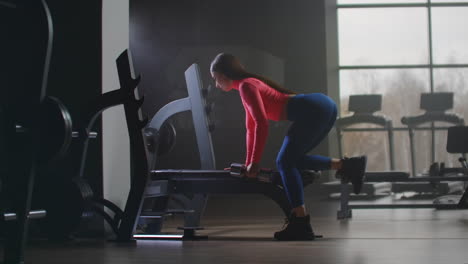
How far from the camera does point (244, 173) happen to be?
3.25 meters

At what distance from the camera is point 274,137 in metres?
8.80

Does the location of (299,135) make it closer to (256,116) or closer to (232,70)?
(256,116)

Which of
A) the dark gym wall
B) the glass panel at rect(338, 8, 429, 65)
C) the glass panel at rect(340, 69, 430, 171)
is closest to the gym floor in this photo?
the dark gym wall

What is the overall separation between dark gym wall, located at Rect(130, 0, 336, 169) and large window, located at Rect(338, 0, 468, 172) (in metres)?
0.57

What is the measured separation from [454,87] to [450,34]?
773 millimetres

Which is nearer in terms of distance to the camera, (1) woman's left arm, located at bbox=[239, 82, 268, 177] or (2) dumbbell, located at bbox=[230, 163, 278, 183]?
(1) woman's left arm, located at bbox=[239, 82, 268, 177]

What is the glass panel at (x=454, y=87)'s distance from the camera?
352 inches

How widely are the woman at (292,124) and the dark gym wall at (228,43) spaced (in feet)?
18.2

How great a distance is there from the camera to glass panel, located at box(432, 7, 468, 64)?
8992 millimetres

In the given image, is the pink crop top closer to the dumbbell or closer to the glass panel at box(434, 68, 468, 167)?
the dumbbell

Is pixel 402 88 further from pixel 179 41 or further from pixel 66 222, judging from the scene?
pixel 66 222

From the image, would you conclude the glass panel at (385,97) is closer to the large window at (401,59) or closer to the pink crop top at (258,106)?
the large window at (401,59)

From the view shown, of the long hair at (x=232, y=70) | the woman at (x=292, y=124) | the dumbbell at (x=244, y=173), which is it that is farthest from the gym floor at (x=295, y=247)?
the long hair at (x=232, y=70)

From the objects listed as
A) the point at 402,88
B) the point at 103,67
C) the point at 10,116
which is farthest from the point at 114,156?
the point at 402,88
